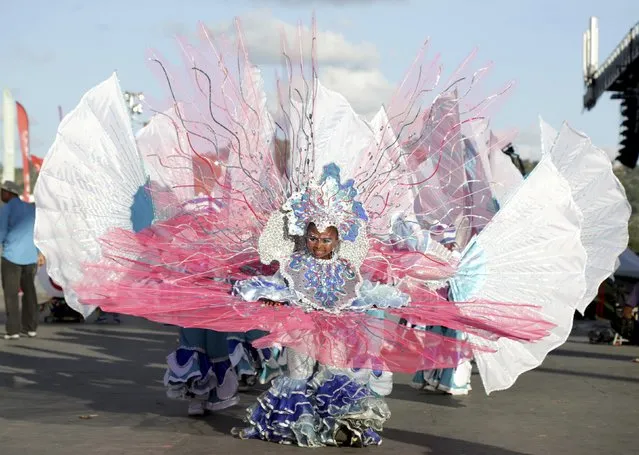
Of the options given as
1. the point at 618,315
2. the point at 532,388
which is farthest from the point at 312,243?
the point at 618,315

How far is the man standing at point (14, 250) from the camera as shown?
52.9 feet

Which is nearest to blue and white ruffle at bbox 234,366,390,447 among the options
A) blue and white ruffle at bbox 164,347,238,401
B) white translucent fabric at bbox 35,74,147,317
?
blue and white ruffle at bbox 164,347,238,401

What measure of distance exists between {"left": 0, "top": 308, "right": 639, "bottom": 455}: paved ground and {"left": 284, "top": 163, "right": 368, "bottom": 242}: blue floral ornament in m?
1.44

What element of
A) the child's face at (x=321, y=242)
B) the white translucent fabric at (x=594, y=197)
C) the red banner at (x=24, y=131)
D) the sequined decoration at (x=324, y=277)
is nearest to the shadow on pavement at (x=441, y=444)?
the sequined decoration at (x=324, y=277)

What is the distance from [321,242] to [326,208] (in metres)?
0.23

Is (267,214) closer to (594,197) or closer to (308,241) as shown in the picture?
(308,241)

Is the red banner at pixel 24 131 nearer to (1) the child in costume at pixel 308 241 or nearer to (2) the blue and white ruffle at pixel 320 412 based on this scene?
(1) the child in costume at pixel 308 241

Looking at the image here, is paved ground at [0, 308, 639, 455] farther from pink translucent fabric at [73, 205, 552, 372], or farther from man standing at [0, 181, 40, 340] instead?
man standing at [0, 181, 40, 340]

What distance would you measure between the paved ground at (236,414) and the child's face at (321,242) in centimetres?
129

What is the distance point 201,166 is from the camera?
29.2 ft

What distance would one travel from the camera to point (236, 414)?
958cm

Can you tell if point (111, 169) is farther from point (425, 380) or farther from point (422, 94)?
point (425, 380)

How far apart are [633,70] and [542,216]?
21295mm

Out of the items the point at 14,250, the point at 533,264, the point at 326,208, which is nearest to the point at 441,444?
the point at 533,264
